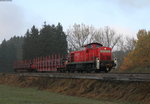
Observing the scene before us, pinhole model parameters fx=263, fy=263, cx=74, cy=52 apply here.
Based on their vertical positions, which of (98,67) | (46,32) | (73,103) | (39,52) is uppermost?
(46,32)

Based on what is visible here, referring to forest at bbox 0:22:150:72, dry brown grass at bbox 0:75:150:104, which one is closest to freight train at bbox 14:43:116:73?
dry brown grass at bbox 0:75:150:104

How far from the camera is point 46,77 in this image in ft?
90.5

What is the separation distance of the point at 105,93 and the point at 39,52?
65344 mm

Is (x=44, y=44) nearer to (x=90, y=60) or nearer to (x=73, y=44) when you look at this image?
(x=73, y=44)

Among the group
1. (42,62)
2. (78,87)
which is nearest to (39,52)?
(42,62)

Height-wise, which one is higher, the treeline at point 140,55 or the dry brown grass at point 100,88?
the treeline at point 140,55

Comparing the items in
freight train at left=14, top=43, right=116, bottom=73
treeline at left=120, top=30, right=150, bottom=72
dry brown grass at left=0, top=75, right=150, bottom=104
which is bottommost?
dry brown grass at left=0, top=75, right=150, bottom=104

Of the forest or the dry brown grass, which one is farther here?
the forest

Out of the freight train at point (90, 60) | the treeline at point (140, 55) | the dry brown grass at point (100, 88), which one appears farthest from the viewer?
the treeline at point (140, 55)

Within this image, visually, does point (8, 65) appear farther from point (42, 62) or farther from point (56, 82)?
point (56, 82)

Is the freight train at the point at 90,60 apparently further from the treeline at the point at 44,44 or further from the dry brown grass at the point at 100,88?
the treeline at the point at 44,44

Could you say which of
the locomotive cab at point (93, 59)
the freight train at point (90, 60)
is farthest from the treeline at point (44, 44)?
the locomotive cab at point (93, 59)

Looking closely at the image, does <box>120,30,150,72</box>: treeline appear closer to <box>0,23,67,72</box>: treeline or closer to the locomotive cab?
<box>0,23,67,72</box>: treeline

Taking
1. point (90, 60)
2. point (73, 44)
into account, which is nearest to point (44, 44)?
point (73, 44)
